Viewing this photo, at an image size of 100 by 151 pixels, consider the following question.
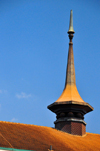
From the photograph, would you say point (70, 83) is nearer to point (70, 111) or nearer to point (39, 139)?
point (70, 111)

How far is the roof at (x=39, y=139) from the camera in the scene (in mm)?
32531

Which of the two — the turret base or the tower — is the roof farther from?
the tower

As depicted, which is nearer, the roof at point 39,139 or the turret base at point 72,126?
the roof at point 39,139

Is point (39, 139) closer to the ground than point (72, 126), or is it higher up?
closer to the ground

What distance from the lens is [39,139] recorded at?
3519 cm

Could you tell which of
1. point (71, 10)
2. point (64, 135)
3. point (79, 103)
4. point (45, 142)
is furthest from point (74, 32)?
point (45, 142)

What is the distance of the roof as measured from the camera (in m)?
32.5

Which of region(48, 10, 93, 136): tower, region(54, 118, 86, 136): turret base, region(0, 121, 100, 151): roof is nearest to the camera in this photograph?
region(0, 121, 100, 151): roof

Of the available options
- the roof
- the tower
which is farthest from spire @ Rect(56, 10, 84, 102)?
the roof

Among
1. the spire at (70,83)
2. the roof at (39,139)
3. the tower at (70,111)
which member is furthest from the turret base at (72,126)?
the spire at (70,83)

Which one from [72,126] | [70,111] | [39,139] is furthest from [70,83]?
[39,139]

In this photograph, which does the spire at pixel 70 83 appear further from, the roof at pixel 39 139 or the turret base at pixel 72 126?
the roof at pixel 39 139

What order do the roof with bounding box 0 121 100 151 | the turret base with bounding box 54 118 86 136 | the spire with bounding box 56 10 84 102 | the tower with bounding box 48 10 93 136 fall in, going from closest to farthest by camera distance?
the roof with bounding box 0 121 100 151 < the turret base with bounding box 54 118 86 136 < the tower with bounding box 48 10 93 136 < the spire with bounding box 56 10 84 102

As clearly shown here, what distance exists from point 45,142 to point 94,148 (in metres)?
5.45
